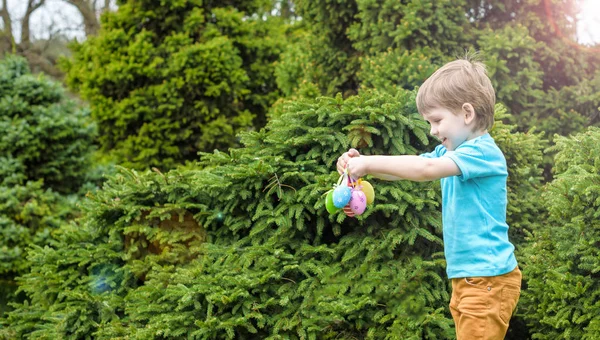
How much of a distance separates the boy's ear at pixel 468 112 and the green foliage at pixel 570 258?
1067 mm

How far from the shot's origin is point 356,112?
3719 mm

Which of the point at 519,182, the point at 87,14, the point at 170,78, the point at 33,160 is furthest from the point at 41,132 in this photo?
the point at 87,14

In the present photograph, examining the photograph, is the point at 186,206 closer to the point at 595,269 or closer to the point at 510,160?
the point at 510,160

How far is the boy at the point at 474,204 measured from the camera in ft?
7.95

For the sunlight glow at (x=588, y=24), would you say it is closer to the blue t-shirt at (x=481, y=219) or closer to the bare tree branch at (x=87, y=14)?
the blue t-shirt at (x=481, y=219)

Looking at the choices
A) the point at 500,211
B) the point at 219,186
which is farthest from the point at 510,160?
the point at 219,186

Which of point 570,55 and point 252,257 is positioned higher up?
point 570,55

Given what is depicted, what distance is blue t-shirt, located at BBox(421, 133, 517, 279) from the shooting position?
2428mm

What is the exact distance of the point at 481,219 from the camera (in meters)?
2.47

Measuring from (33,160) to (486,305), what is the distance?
585cm

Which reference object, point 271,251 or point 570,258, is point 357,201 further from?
point 570,258

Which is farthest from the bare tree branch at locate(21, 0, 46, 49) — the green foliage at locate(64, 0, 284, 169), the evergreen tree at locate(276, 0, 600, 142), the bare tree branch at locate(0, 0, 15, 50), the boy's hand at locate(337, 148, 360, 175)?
the boy's hand at locate(337, 148, 360, 175)

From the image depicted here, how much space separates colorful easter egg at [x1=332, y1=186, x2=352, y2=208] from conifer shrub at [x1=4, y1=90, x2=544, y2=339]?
0.96 metres

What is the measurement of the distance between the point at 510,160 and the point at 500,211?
5.49 ft
